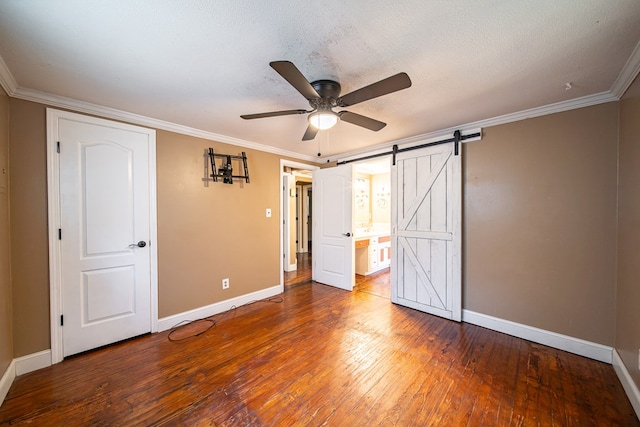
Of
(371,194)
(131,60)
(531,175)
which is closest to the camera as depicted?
(131,60)

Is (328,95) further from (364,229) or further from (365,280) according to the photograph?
(364,229)

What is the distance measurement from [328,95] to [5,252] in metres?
2.77

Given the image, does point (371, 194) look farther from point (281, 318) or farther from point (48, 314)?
point (48, 314)

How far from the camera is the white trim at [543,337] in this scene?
2.15 metres

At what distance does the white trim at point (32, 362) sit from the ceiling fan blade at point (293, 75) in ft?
9.91

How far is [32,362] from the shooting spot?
205 centimetres

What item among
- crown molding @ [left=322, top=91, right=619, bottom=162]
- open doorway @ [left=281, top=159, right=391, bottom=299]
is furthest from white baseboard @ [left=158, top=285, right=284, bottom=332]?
crown molding @ [left=322, top=91, right=619, bottom=162]

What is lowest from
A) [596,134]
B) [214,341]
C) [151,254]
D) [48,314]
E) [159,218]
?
[214,341]

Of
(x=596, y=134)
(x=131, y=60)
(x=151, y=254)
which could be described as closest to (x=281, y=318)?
(x=151, y=254)

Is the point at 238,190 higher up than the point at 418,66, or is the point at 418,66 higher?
the point at 418,66

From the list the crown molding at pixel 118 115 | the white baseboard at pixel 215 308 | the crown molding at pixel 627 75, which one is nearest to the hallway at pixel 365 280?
the white baseboard at pixel 215 308

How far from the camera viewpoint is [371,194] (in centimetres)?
609

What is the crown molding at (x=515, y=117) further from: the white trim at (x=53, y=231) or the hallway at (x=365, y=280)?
the white trim at (x=53, y=231)

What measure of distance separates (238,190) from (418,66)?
102 inches
